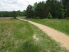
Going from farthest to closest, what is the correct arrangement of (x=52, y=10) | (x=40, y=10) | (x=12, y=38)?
(x=40, y=10) → (x=52, y=10) → (x=12, y=38)

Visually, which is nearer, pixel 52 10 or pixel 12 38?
pixel 12 38

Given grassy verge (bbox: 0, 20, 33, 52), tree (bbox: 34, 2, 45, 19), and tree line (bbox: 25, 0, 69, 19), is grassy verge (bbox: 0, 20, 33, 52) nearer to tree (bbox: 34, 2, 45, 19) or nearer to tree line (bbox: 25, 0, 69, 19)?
tree line (bbox: 25, 0, 69, 19)

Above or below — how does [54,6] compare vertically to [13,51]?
above

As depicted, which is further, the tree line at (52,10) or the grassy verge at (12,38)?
the tree line at (52,10)

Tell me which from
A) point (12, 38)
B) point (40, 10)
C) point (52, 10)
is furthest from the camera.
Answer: point (40, 10)

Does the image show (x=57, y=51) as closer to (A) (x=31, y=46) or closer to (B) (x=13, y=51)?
(A) (x=31, y=46)

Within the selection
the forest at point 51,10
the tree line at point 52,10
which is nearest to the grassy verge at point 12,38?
the forest at point 51,10

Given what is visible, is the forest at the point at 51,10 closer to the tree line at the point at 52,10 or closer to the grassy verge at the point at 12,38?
the tree line at the point at 52,10

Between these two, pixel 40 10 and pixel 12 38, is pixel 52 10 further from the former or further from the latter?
pixel 12 38

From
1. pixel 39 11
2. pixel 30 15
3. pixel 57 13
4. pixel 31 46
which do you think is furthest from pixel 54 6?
pixel 31 46

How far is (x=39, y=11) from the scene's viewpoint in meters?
51.3

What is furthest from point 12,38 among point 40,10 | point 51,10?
point 40,10

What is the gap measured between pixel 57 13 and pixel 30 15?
14.8 metres

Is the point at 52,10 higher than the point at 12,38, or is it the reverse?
the point at 52,10
